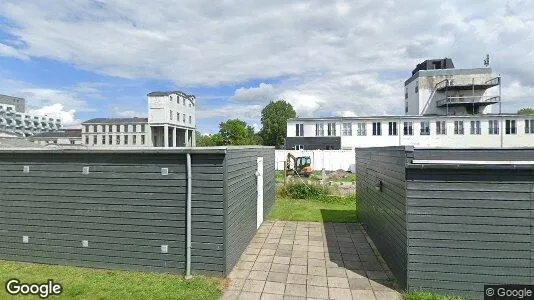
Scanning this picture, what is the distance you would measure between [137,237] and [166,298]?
1835mm

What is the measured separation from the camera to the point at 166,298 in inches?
221

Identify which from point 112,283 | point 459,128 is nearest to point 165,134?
point 459,128

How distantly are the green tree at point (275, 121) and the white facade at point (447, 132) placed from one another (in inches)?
1377

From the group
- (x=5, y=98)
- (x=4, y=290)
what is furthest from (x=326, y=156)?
(x=5, y=98)

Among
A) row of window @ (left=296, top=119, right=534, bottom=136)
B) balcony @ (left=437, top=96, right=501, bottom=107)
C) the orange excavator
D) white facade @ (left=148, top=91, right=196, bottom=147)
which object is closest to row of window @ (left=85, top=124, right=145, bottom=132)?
white facade @ (left=148, top=91, right=196, bottom=147)

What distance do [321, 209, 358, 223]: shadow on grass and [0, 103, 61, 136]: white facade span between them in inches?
5189

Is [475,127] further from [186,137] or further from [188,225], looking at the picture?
[186,137]

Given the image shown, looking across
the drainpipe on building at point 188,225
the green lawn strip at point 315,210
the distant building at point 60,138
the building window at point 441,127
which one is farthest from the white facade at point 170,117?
the drainpipe on building at point 188,225

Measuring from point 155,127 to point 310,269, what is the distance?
55.8 metres

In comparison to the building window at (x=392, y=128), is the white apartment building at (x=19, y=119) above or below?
above

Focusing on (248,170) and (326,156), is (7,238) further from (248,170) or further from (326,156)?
(326,156)

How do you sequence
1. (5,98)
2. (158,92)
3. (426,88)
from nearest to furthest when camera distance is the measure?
(426,88), (158,92), (5,98)

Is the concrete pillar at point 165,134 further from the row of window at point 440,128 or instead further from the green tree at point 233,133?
the row of window at point 440,128

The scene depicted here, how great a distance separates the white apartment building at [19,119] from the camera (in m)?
118
